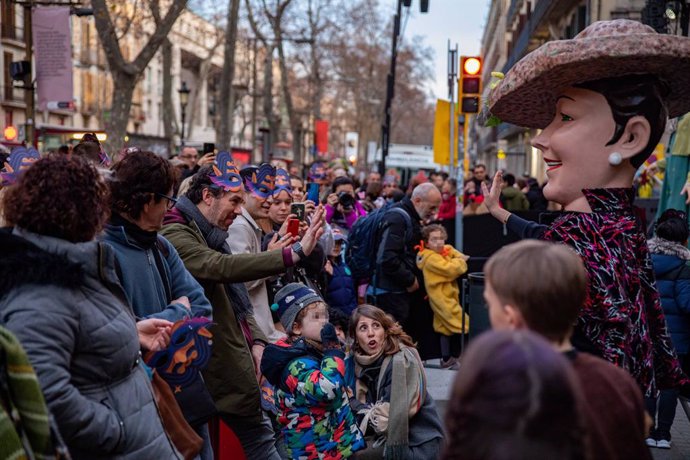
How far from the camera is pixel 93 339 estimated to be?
3.23m

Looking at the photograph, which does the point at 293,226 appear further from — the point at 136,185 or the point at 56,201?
the point at 56,201

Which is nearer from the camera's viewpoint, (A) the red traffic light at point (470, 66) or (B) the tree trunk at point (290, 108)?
(A) the red traffic light at point (470, 66)

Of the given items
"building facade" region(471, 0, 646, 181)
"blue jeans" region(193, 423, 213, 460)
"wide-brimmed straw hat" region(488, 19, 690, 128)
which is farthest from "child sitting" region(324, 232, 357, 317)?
"wide-brimmed straw hat" region(488, 19, 690, 128)

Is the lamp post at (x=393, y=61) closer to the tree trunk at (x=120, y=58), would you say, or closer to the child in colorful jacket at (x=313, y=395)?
the tree trunk at (x=120, y=58)

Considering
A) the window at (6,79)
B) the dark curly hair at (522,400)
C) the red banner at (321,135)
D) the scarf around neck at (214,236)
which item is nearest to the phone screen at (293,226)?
the scarf around neck at (214,236)

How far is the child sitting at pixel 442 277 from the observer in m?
9.74

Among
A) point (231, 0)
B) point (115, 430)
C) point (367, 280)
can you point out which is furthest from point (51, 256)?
point (231, 0)

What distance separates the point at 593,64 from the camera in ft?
13.3

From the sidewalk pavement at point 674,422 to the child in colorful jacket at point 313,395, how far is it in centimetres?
68

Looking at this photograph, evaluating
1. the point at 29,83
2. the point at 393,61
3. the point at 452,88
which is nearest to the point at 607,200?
the point at 452,88

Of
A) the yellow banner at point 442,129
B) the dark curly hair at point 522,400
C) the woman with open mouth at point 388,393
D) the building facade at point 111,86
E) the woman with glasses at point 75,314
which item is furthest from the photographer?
the building facade at point 111,86

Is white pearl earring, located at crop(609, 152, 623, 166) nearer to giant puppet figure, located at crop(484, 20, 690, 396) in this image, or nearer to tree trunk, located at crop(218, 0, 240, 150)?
giant puppet figure, located at crop(484, 20, 690, 396)

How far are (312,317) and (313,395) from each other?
51 cm

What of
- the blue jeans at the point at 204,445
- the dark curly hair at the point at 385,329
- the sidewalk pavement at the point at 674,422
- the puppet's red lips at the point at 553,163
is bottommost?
the sidewalk pavement at the point at 674,422
